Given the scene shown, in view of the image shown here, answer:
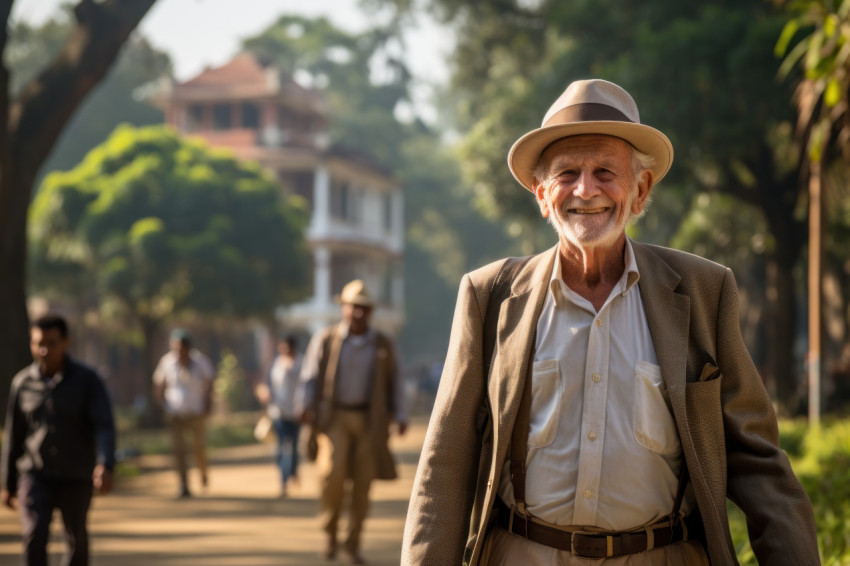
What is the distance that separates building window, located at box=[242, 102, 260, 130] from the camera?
50.4m

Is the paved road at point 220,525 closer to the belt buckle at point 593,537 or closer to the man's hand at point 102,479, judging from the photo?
the man's hand at point 102,479

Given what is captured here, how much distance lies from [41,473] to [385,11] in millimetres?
60760

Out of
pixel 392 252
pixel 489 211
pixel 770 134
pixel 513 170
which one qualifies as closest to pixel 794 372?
pixel 770 134

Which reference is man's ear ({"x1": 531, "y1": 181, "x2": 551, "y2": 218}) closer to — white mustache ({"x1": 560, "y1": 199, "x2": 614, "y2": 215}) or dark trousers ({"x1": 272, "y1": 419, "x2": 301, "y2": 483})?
white mustache ({"x1": 560, "y1": 199, "x2": 614, "y2": 215})

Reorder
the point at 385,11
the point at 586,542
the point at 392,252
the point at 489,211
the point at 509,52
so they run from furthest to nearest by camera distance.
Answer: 1. the point at 385,11
2. the point at 392,252
3. the point at 509,52
4. the point at 489,211
5. the point at 586,542

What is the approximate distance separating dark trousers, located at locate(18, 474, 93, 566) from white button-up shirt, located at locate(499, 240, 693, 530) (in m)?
4.97

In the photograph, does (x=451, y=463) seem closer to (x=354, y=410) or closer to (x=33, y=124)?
(x=354, y=410)

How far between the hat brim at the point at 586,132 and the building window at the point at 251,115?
156ft

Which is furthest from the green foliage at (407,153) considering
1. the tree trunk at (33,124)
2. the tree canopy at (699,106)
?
the tree trunk at (33,124)

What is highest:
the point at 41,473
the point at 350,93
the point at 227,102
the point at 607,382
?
the point at 350,93

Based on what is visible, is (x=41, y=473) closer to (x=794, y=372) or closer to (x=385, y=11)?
(x=794, y=372)

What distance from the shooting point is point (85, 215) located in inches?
1228

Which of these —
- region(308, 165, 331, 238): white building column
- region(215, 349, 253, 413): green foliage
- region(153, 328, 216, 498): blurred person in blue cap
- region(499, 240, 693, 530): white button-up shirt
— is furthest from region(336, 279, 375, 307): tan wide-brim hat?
region(308, 165, 331, 238): white building column

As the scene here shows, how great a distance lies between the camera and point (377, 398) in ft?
35.2
